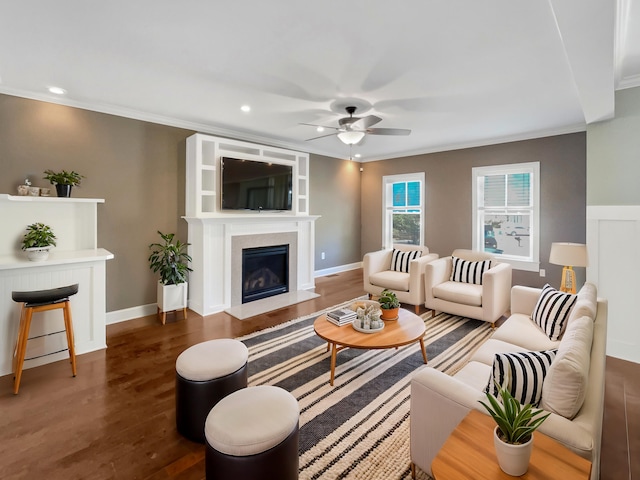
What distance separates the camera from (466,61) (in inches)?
101

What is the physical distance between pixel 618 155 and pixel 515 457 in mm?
3462

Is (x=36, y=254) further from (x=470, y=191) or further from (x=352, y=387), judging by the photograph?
(x=470, y=191)

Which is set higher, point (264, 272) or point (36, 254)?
point (36, 254)

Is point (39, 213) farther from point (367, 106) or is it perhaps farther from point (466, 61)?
point (466, 61)

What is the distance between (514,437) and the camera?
1.02 metres

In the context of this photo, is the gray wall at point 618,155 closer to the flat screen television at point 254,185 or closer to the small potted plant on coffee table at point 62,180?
the flat screen television at point 254,185

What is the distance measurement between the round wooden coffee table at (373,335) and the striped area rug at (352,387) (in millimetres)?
224

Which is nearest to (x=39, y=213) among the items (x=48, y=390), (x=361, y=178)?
(x=48, y=390)

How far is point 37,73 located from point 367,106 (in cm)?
321

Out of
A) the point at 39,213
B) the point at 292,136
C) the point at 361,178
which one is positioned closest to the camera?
the point at 39,213

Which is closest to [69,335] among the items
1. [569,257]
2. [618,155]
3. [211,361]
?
[211,361]

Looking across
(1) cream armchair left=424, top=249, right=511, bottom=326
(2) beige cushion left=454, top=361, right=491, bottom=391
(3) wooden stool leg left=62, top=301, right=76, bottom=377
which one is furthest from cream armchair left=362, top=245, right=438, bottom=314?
(3) wooden stool leg left=62, top=301, right=76, bottom=377

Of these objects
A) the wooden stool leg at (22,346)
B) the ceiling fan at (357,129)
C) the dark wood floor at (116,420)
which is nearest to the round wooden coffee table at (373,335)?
the dark wood floor at (116,420)

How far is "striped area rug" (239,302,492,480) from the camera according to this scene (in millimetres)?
1751
